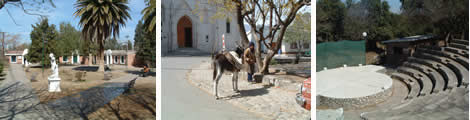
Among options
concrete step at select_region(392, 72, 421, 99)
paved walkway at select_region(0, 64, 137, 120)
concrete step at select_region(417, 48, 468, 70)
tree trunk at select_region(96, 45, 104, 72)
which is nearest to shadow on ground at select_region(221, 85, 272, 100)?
paved walkway at select_region(0, 64, 137, 120)

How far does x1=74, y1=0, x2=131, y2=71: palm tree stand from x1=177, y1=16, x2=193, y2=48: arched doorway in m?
0.70

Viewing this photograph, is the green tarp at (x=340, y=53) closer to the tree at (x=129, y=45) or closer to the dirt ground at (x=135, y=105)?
the dirt ground at (x=135, y=105)

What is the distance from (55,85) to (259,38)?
10.4ft

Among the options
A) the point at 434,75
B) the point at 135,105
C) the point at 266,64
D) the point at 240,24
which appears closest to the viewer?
the point at 135,105

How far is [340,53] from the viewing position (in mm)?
10234

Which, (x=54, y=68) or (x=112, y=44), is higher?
(x=112, y=44)

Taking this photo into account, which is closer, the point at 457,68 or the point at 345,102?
the point at 345,102

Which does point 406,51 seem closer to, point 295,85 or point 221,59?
point 295,85

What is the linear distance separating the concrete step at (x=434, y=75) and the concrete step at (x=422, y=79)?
0.10 meters

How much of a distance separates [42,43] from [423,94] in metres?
7.06

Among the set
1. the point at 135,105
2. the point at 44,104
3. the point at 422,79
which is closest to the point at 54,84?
the point at 44,104

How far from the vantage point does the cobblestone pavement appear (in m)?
2.42

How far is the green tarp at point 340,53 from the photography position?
9.89m

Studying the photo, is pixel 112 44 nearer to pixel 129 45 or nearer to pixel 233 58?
pixel 129 45
